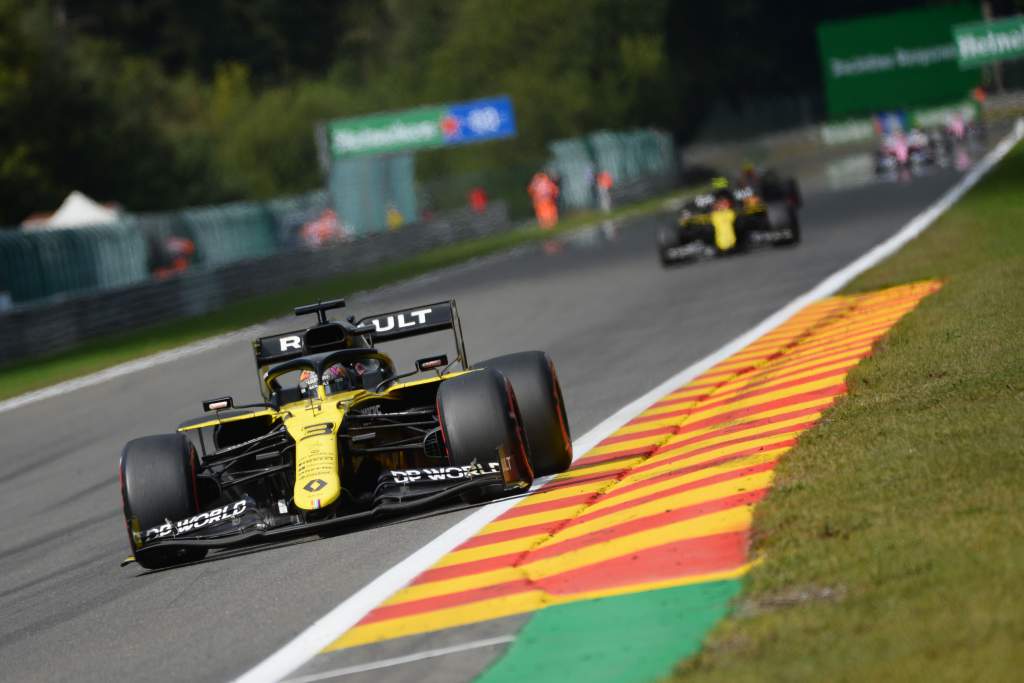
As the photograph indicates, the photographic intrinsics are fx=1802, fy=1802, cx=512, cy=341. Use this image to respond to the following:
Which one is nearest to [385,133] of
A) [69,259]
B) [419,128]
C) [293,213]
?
[419,128]

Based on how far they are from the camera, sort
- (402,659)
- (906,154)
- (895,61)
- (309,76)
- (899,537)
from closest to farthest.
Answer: (402,659) < (899,537) < (906,154) < (895,61) < (309,76)

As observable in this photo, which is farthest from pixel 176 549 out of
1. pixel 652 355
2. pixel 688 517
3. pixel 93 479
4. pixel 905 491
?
pixel 652 355

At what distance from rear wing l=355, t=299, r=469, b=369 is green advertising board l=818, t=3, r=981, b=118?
2849 inches

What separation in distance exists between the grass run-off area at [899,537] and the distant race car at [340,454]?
1529 millimetres

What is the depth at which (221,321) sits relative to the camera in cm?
2981

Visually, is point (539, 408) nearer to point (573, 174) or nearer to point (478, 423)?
point (478, 423)

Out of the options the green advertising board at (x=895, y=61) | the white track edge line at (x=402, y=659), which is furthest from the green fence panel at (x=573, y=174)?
the white track edge line at (x=402, y=659)

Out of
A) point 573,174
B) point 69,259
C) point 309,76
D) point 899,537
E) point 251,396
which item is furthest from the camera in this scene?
point 309,76

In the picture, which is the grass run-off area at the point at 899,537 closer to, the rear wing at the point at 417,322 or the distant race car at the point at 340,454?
the distant race car at the point at 340,454

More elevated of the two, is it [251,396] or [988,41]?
[988,41]

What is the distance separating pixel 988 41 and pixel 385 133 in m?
20.4

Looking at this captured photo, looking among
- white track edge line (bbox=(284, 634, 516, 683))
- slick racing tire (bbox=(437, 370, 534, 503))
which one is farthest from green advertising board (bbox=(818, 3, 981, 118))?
white track edge line (bbox=(284, 634, 516, 683))

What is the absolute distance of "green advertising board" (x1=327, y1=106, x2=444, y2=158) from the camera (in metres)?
53.6

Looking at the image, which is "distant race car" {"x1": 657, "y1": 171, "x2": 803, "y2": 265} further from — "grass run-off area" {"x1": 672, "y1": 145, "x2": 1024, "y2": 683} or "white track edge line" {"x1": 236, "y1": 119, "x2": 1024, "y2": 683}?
"grass run-off area" {"x1": 672, "y1": 145, "x2": 1024, "y2": 683}
